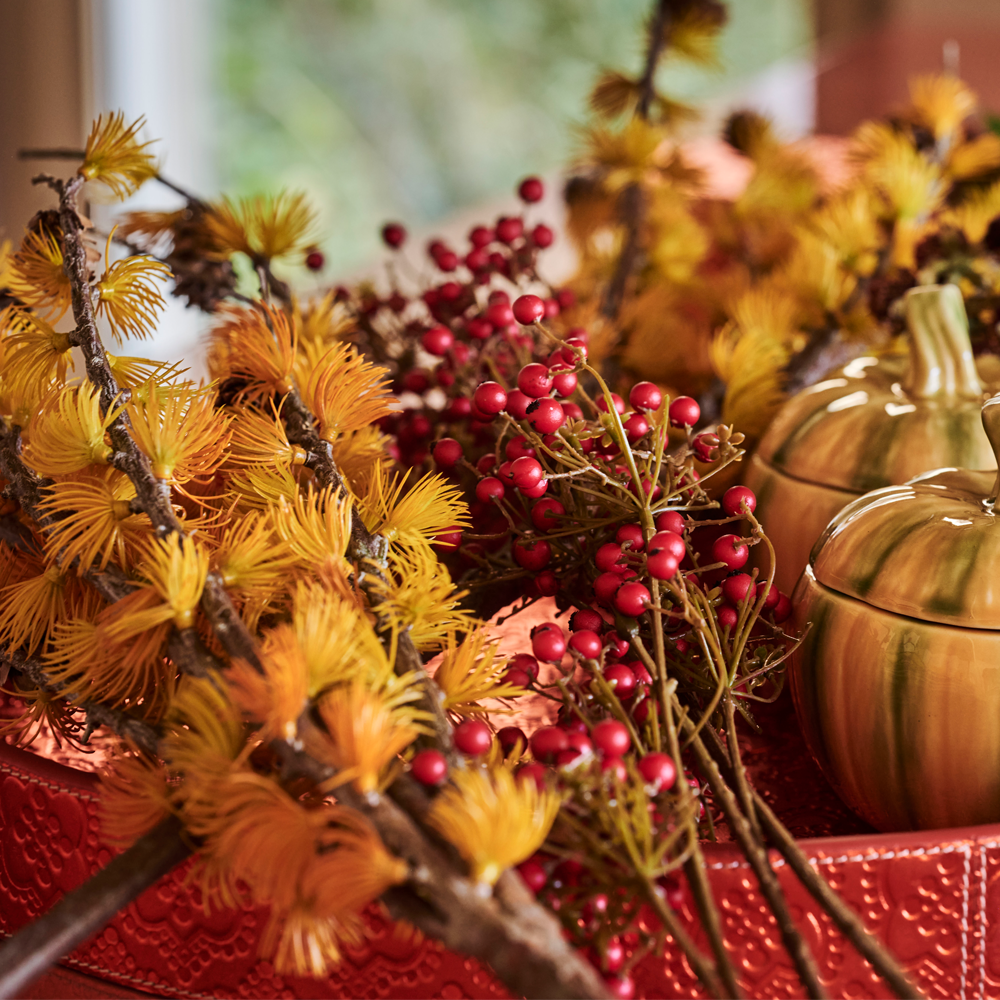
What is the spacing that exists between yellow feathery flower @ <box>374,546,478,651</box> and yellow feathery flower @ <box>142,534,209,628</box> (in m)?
0.04

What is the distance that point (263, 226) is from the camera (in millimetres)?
385

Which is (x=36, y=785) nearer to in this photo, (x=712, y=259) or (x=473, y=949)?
(x=473, y=949)

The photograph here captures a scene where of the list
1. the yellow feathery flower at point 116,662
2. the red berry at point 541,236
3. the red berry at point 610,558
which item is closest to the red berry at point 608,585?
the red berry at point 610,558

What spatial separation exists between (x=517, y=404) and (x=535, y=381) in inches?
0.4

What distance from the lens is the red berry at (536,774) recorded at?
0.21m

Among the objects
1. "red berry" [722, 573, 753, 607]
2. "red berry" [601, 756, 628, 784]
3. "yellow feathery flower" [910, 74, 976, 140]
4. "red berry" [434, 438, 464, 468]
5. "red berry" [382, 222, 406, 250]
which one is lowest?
"red berry" [601, 756, 628, 784]

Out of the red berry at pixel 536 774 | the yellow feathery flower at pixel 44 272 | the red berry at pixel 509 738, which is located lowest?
the red berry at pixel 509 738

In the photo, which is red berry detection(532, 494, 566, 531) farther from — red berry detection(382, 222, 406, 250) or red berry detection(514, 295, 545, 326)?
red berry detection(382, 222, 406, 250)

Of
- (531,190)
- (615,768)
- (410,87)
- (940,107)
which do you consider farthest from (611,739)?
(410,87)

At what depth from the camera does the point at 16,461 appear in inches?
10.1

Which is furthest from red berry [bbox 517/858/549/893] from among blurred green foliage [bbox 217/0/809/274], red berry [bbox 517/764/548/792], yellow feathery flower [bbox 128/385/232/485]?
blurred green foliage [bbox 217/0/809/274]

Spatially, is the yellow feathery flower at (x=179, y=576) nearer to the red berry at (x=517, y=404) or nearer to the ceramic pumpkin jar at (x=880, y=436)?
the red berry at (x=517, y=404)

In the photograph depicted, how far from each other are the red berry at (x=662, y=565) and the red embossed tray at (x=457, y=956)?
62 mm

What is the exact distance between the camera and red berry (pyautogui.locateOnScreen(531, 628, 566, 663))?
0.25 meters
